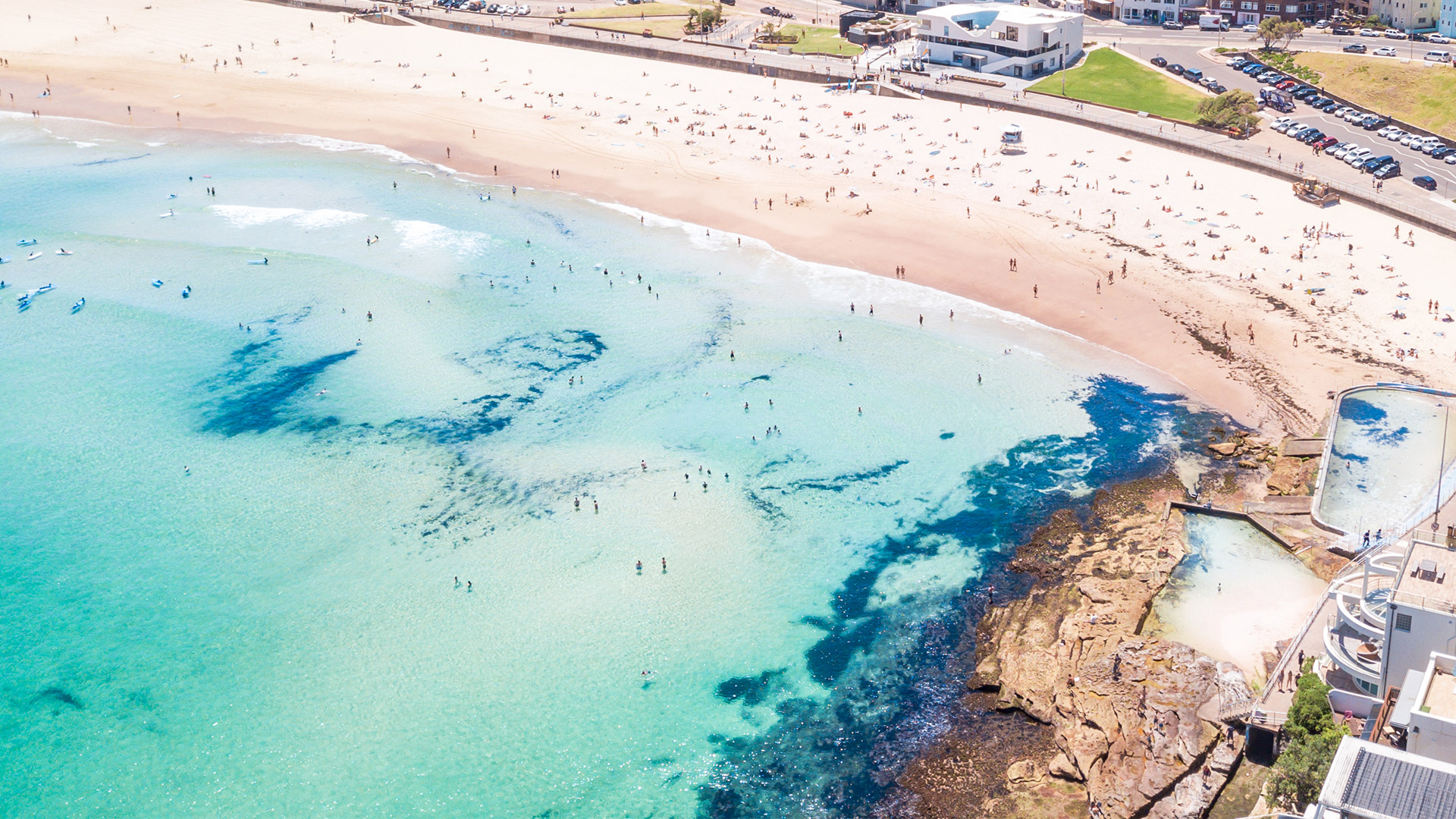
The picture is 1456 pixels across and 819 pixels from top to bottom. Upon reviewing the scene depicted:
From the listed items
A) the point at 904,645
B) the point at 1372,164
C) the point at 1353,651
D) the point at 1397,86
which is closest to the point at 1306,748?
the point at 1353,651

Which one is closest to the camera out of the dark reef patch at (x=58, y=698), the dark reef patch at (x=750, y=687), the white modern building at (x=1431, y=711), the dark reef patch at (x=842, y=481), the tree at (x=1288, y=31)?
the white modern building at (x=1431, y=711)

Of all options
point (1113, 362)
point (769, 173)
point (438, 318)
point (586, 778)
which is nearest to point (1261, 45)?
point (769, 173)

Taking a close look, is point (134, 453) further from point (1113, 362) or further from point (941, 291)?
point (1113, 362)

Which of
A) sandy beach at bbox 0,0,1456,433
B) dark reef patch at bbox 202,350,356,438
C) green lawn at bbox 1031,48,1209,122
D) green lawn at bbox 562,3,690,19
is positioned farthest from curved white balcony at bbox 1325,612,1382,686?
green lawn at bbox 562,3,690,19

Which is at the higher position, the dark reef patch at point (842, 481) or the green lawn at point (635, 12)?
the green lawn at point (635, 12)

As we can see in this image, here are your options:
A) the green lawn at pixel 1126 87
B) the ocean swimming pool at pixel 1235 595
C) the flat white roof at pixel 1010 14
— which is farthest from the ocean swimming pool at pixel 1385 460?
the flat white roof at pixel 1010 14

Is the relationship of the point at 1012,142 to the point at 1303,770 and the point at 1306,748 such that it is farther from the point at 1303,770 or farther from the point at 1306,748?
the point at 1303,770

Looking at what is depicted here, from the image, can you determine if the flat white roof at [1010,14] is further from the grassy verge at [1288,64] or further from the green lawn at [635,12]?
the green lawn at [635,12]

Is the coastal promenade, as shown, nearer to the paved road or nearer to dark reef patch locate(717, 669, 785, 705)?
the paved road
